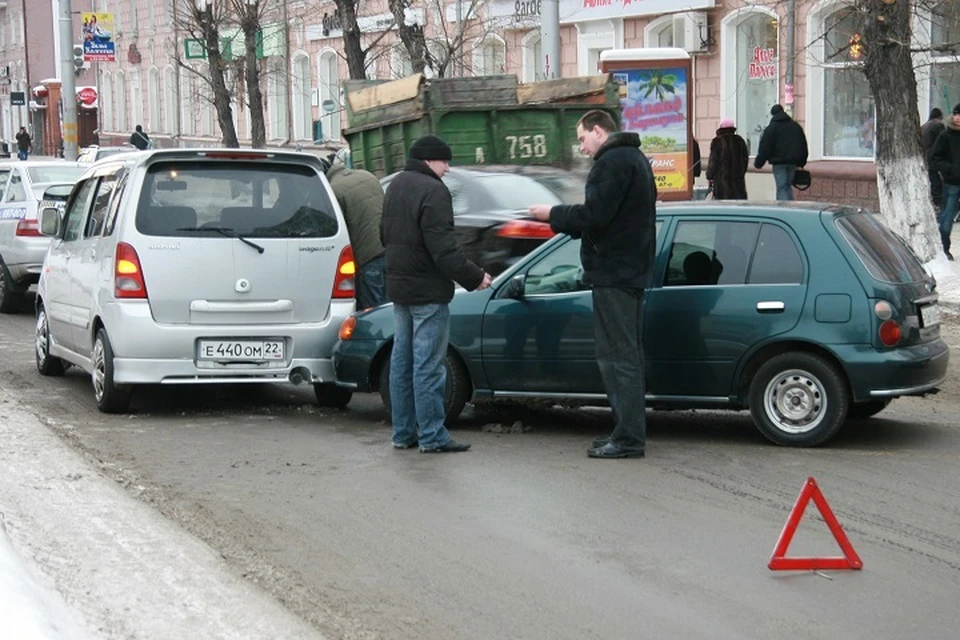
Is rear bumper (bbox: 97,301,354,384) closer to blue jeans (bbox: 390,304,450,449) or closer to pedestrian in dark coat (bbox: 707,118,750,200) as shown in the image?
blue jeans (bbox: 390,304,450,449)

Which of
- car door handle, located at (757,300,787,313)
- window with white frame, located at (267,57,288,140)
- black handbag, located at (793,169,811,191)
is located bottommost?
car door handle, located at (757,300,787,313)

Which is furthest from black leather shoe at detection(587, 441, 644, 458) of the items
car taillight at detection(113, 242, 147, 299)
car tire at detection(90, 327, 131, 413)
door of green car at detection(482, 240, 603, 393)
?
car tire at detection(90, 327, 131, 413)

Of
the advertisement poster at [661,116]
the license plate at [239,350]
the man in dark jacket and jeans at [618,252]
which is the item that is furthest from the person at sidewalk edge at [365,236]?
the advertisement poster at [661,116]

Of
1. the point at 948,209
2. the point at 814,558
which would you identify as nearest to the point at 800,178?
the point at 948,209

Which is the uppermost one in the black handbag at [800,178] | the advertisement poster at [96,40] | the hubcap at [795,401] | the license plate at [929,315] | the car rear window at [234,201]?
the advertisement poster at [96,40]

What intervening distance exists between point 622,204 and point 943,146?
11627mm

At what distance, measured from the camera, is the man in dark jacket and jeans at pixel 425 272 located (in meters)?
8.76

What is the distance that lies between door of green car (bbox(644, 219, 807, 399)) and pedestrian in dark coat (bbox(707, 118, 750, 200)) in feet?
45.2

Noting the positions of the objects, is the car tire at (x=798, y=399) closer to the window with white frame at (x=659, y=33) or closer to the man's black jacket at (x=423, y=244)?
the man's black jacket at (x=423, y=244)

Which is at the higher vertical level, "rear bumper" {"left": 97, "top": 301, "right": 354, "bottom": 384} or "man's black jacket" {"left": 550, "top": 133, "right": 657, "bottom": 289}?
"man's black jacket" {"left": 550, "top": 133, "right": 657, "bottom": 289}

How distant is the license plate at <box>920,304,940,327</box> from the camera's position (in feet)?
29.1

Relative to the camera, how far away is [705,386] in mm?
8938

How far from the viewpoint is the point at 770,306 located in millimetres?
8766

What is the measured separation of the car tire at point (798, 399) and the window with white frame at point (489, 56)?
28.9 m
